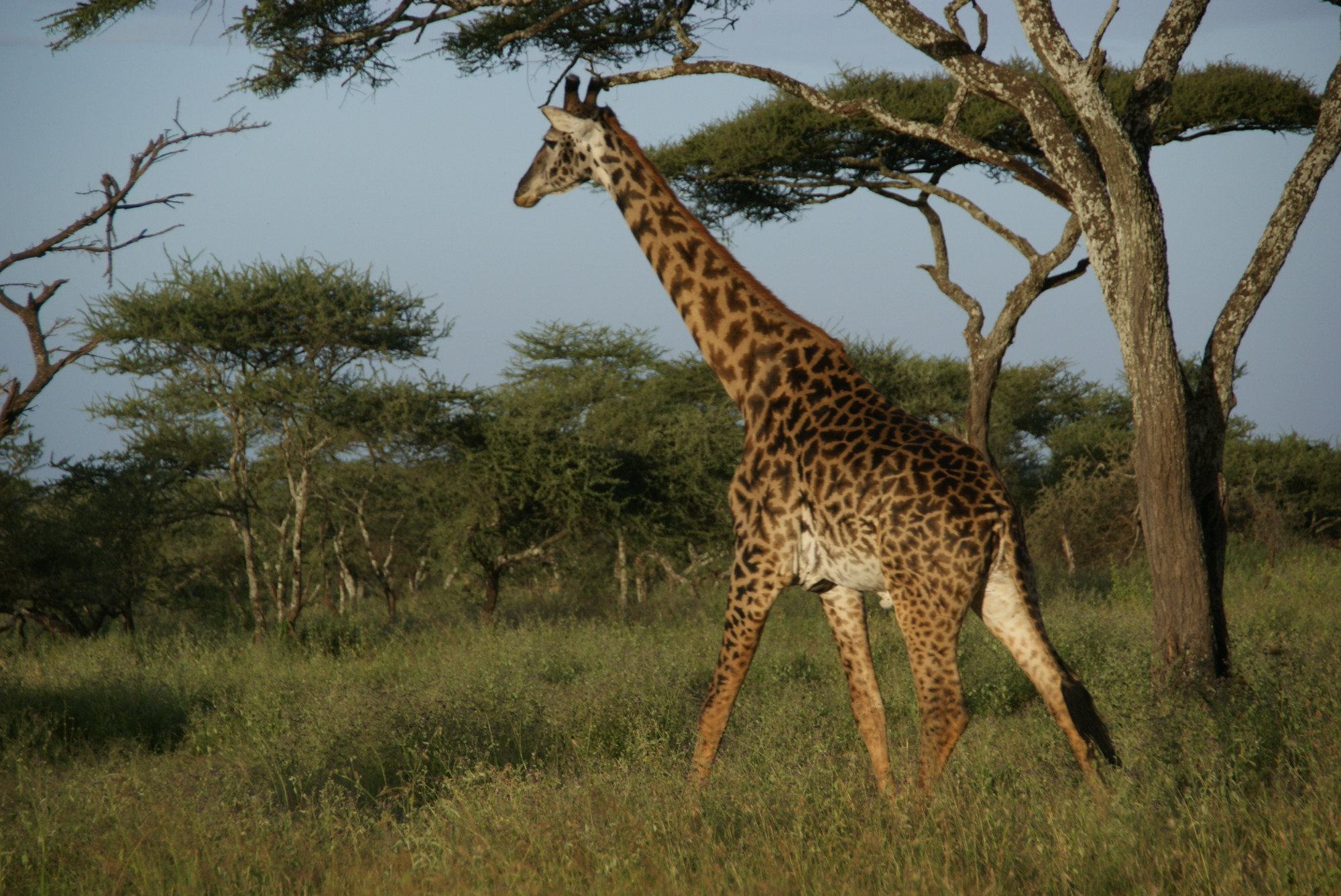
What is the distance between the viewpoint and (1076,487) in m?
16.3

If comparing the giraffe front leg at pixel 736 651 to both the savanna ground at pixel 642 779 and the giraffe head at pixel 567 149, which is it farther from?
the giraffe head at pixel 567 149

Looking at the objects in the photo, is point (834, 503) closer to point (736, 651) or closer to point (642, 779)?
point (736, 651)

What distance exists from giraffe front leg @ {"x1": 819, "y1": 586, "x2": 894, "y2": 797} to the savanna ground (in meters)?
0.13

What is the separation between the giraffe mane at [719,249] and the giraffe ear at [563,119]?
0.44ft

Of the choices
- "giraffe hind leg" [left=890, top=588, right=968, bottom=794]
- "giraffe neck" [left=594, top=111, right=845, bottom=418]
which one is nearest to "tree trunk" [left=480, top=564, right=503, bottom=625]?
"giraffe neck" [left=594, top=111, right=845, bottom=418]

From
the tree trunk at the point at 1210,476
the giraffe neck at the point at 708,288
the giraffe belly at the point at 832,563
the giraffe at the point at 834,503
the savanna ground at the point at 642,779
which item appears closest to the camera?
the savanna ground at the point at 642,779

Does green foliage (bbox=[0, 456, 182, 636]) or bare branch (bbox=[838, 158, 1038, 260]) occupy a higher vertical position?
bare branch (bbox=[838, 158, 1038, 260])

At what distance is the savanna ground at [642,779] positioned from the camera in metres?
2.83

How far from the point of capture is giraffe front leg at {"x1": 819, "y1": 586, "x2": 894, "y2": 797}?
4.17m

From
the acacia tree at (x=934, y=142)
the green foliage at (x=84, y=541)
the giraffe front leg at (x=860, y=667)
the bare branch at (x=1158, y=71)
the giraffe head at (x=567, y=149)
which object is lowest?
the giraffe front leg at (x=860, y=667)

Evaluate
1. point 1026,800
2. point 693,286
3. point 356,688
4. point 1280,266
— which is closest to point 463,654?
point 356,688

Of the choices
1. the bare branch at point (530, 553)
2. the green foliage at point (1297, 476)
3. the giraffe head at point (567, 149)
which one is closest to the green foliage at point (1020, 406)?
the green foliage at point (1297, 476)

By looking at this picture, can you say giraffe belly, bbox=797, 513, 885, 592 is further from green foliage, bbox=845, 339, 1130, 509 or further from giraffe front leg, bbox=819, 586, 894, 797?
green foliage, bbox=845, 339, 1130, 509

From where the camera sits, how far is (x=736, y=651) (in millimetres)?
4137
